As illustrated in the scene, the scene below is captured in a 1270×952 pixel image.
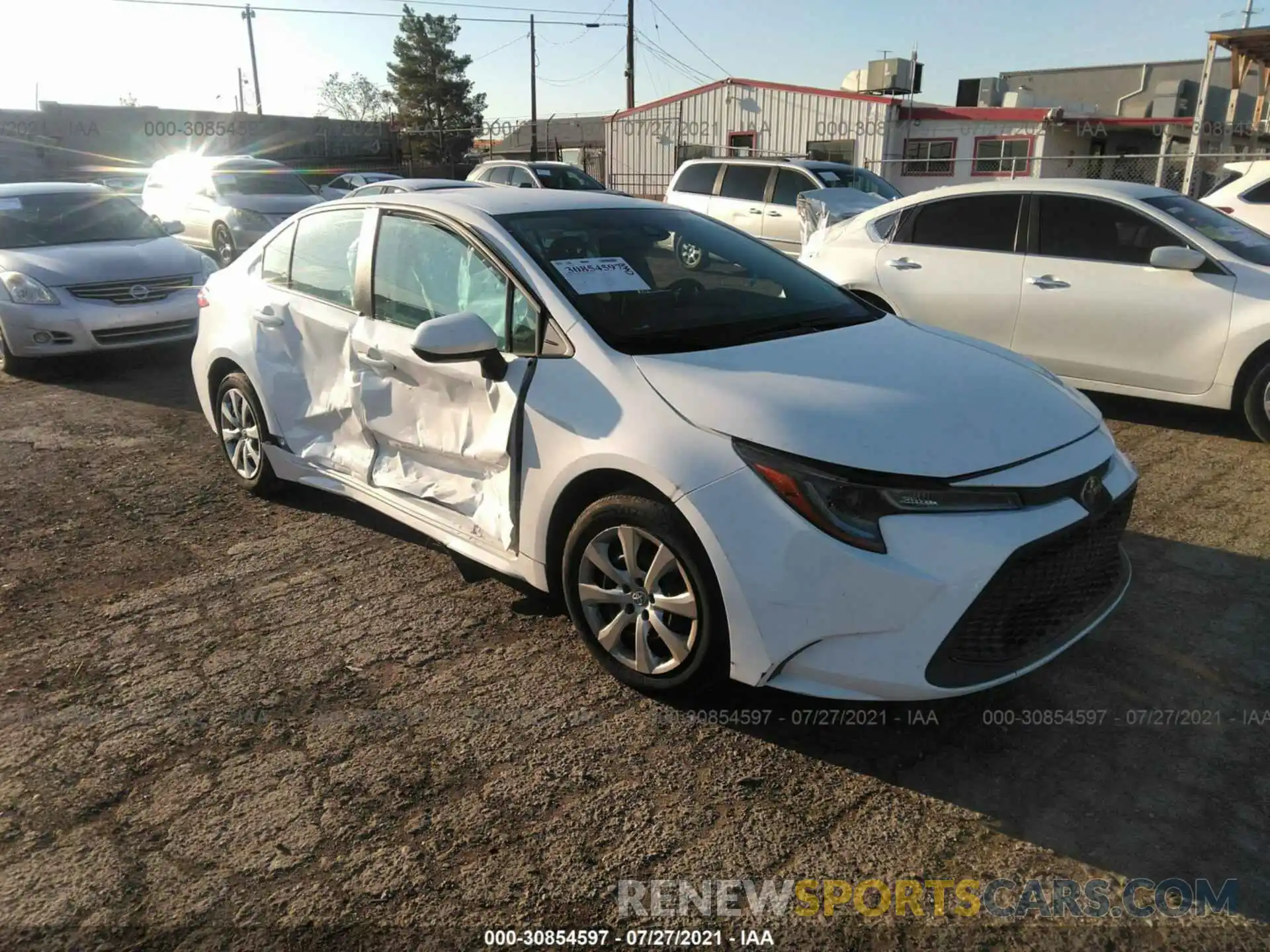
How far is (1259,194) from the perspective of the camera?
9.93 meters

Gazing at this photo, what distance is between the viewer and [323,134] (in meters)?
37.5

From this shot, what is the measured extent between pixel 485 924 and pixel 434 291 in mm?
2431

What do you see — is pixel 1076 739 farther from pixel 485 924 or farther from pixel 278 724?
pixel 278 724

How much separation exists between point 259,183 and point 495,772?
14.5 m

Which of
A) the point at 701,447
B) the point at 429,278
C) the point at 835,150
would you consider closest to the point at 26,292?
the point at 429,278

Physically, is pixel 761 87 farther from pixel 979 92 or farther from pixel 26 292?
pixel 26 292

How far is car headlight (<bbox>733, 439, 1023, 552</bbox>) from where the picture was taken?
2.60 m

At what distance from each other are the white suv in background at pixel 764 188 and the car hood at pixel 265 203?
577 centimetres

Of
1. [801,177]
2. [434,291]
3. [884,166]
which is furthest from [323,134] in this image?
[434,291]

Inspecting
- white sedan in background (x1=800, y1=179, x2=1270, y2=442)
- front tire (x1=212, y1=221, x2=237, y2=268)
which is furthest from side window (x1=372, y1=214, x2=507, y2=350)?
front tire (x1=212, y1=221, x2=237, y2=268)

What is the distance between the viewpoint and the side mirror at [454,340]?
320 centimetres

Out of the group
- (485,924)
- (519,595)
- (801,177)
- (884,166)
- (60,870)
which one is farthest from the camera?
(884,166)

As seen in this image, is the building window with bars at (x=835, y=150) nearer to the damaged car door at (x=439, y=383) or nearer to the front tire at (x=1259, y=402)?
the front tire at (x=1259, y=402)

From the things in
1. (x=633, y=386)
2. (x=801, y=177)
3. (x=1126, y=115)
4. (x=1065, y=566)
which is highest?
(x=1126, y=115)
